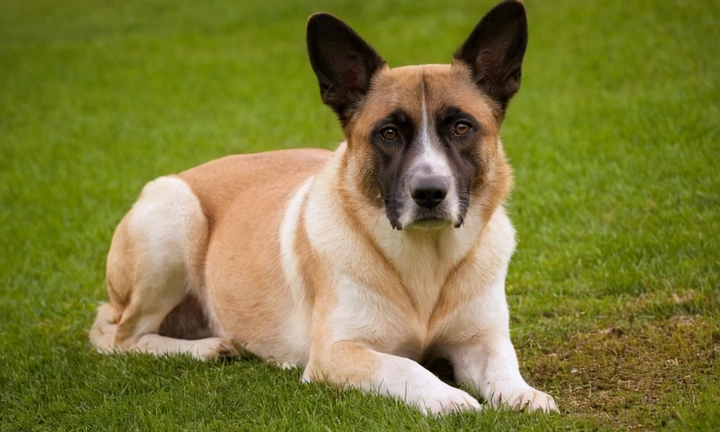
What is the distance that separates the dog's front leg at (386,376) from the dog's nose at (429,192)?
0.77 meters

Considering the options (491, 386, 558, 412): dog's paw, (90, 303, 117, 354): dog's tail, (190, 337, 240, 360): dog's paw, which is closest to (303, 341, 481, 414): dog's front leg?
(491, 386, 558, 412): dog's paw

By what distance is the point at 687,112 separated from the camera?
32.4 feet

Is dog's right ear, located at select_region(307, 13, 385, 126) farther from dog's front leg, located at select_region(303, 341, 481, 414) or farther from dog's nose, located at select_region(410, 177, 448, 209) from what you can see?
dog's front leg, located at select_region(303, 341, 481, 414)

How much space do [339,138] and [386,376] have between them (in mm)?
7336

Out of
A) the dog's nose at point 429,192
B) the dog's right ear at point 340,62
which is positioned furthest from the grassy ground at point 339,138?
the dog's right ear at point 340,62

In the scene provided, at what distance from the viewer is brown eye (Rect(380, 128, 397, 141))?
4625mm

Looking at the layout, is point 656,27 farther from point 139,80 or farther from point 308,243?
point 308,243

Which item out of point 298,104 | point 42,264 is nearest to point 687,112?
point 298,104

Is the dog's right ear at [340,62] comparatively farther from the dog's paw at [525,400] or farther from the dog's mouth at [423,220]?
the dog's paw at [525,400]

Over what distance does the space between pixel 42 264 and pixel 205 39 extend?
11323 millimetres

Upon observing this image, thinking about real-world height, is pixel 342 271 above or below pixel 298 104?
above

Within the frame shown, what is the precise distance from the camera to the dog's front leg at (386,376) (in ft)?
14.0

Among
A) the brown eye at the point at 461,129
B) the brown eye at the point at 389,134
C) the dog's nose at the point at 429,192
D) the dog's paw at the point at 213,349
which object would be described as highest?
the brown eye at the point at 461,129

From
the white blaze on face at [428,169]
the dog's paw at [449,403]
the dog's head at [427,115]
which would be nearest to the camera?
the dog's paw at [449,403]
